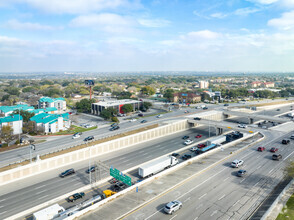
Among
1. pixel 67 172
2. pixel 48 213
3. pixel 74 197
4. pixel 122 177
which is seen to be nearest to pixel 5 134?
pixel 67 172

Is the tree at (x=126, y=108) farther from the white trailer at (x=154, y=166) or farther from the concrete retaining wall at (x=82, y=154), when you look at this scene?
the white trailer at (x=154, y=166)

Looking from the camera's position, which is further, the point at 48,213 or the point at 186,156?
the point at 186,156

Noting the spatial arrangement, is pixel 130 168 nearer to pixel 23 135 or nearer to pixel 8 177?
pixel 8 177

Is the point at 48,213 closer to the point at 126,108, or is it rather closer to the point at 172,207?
the point at 172,207

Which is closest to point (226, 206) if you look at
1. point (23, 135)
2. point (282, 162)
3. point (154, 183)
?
point (154, 183)

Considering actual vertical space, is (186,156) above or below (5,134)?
below
